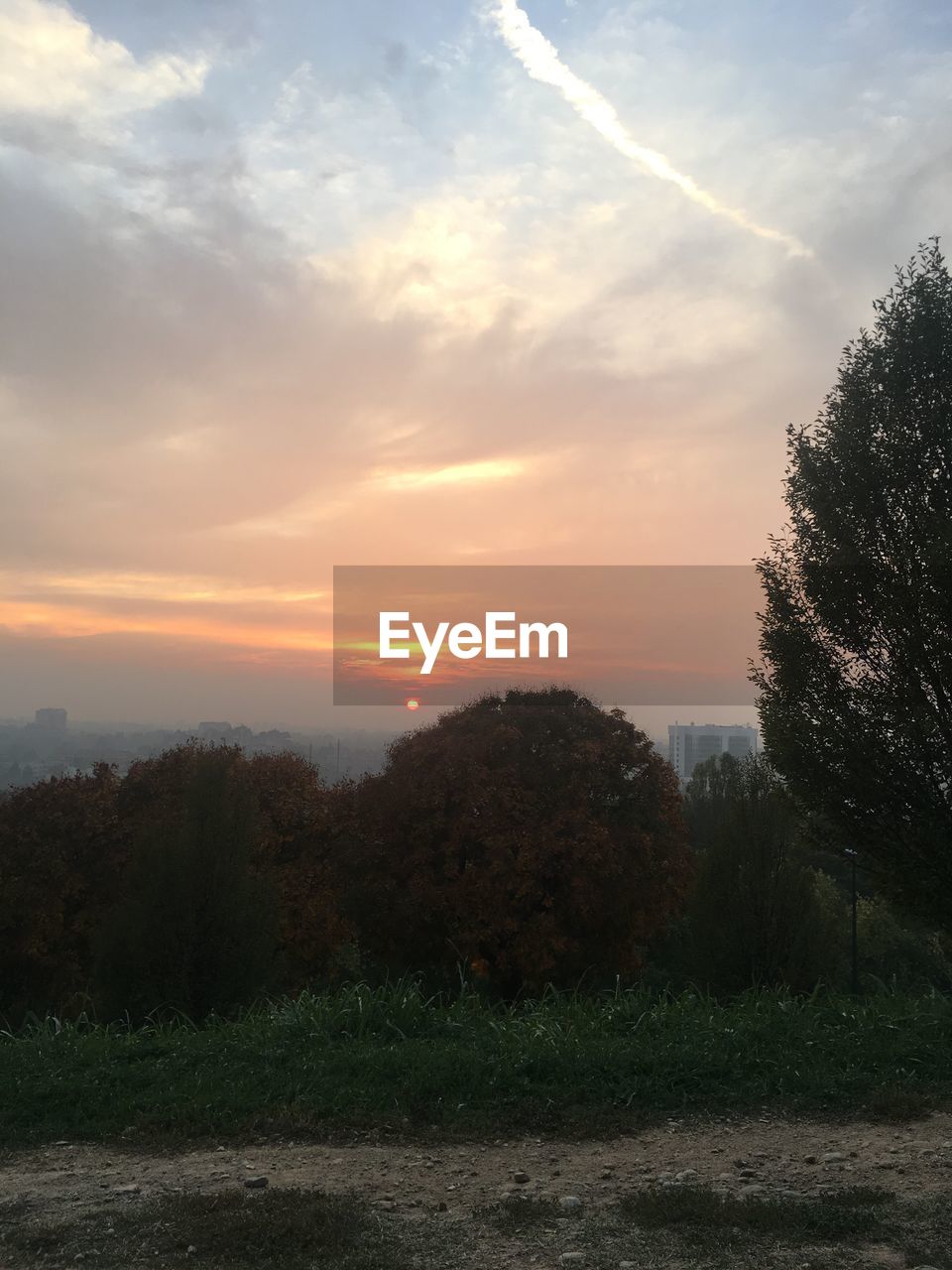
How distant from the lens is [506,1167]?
4703mm

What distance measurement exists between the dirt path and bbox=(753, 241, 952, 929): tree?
321 centimetres

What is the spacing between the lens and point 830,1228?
3.91 m

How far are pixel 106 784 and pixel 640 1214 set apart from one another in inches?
820

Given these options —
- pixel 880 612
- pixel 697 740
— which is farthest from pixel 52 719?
pixel 880 612

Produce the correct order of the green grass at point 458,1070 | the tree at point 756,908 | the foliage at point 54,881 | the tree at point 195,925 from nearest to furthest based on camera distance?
the green grass at point 458,1070 < the tree at point 195,925 < the tree at point 756,908 < the foliage at point 54,881

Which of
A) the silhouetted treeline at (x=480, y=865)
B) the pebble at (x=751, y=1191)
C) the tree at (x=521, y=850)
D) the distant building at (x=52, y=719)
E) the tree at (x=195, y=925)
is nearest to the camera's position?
the pebble at (x=751, y=1191)

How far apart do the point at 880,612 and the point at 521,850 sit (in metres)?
11.4

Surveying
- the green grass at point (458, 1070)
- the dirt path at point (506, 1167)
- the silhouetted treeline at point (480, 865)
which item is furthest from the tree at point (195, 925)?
the dirt path at point (506, 1167)

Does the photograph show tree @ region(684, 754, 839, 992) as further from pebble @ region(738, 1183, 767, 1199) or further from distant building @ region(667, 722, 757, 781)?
distant building @ region(667, 722, 757, 781)

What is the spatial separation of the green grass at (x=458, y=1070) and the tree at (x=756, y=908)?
8.16 m

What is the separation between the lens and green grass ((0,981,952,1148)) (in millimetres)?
5336

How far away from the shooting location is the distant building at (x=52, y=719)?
239 feet

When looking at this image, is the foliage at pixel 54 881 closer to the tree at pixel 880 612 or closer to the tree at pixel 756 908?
the tree at pixel 756 908

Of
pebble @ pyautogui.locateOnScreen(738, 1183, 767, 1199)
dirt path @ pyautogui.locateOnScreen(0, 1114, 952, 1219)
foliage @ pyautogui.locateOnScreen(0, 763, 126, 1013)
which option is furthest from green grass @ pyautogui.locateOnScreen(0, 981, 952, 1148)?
foliage @ pyautogui.locateOnScreen(0, 763, 126, 1013)
